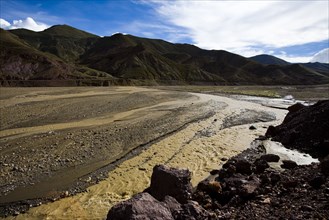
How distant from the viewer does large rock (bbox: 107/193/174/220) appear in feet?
22.3

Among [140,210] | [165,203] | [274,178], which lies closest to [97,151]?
[165,203]

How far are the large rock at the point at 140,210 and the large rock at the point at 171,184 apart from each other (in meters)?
1.84

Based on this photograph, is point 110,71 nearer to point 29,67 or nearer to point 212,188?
point 29,67

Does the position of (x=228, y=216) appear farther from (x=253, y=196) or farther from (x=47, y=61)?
(x=47, y=61)

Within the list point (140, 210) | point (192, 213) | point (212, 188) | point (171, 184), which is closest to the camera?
point (140, 210)

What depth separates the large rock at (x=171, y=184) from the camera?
936cm

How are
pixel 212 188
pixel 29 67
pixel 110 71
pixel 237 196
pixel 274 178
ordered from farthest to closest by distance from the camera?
pixel 110 71 → pixel 29 67 → pixel 274 178 → pixel 212 188 → pixel 237 196

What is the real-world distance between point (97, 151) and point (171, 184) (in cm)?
907

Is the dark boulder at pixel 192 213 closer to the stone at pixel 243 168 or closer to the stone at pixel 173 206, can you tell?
the stone at pixel 173 206

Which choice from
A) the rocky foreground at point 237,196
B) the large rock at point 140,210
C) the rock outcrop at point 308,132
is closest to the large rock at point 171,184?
the rocky foreground at point 237,196

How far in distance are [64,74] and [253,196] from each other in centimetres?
11075

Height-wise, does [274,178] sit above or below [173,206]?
above

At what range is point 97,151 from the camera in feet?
57.4

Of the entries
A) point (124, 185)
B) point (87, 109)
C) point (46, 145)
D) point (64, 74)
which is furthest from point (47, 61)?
point (124, 185)
